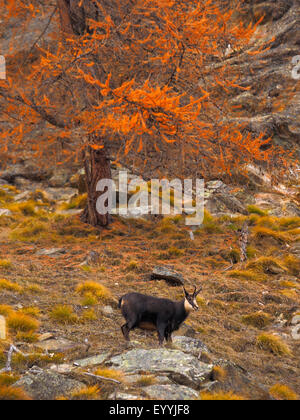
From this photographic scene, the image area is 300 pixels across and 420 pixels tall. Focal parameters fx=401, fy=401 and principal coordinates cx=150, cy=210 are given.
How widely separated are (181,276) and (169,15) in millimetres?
4674

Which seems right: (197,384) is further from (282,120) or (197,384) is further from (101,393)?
(282,120)

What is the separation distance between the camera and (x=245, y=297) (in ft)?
22.2

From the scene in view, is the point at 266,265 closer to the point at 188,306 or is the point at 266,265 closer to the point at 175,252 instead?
the point at 175,252

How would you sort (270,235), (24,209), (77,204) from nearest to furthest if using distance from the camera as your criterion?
(270,235) < (24,209) < (77,204)

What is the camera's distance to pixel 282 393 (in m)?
3.79

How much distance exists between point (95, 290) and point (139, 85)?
4346mm

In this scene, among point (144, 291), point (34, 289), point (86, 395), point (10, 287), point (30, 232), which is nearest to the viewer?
point (86, 395)

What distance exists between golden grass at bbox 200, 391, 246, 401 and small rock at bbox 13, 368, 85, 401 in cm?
98

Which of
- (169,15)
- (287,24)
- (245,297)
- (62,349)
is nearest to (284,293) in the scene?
(245,297)

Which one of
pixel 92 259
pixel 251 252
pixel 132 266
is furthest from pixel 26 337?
pixel 251 252

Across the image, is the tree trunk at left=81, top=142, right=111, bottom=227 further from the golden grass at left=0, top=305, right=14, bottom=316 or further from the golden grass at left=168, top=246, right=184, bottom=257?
the golden grass at left=0, top=305, right=14, bottom=316

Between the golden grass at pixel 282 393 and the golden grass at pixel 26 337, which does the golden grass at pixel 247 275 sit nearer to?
the golden grass at pixel 282 393

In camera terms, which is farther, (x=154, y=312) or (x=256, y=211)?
(x=256, y=211)

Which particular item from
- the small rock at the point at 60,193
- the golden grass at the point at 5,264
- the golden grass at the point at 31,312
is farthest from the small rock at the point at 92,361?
the small rock at the point at 60,193
